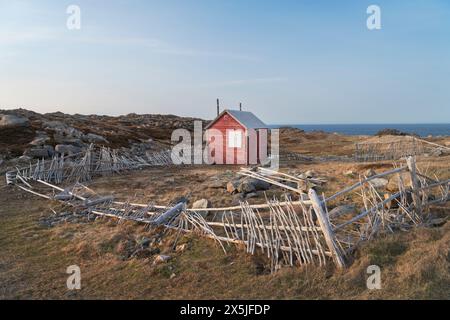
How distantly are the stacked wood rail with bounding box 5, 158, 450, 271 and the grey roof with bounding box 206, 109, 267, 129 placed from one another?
11.2 m

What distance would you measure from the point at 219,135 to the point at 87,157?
8.01m

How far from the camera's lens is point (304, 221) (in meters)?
5.97

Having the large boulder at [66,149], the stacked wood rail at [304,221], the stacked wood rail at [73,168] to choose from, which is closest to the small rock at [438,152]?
the stacked wood rail at [304,221]

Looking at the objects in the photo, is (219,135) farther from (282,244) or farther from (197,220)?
(282,244)

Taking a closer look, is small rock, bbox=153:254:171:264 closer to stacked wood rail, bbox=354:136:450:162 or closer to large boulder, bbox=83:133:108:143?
stacked wood rail, bbox=354:136:450:162

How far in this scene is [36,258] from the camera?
7023mm

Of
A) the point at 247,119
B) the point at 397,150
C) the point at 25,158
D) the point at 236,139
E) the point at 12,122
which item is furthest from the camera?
the point at 12,122

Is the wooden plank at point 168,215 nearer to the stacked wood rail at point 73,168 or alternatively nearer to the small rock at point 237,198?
the small rock at point 237,198

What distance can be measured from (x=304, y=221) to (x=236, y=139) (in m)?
14.4

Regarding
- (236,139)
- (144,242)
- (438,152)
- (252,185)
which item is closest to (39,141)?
(236,139)

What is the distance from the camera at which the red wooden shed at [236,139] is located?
19953 millimetres

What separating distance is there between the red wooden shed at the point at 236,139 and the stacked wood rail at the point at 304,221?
430 inches

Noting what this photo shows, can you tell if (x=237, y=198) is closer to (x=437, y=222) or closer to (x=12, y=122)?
(x=437, y=222)

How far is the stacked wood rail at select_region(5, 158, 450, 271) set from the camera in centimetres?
576
